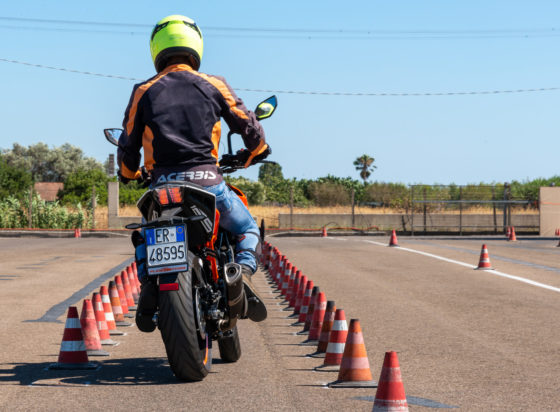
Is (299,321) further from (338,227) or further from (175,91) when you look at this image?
(338,227)

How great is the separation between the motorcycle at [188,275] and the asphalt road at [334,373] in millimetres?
306

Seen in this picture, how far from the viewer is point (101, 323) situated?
8422 mm

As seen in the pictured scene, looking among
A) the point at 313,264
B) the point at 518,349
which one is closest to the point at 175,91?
the point at 518,349

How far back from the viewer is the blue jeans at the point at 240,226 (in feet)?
21.1

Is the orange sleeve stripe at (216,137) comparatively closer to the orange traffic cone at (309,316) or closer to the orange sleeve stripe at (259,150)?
the orange sleeve stripe at (259,150)

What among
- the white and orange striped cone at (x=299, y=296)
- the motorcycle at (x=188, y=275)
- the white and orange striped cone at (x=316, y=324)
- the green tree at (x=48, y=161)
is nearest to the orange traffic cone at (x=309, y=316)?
the white and orange striped cone at (x=316, y=324)

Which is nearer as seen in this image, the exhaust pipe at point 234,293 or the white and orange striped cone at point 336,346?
the exhaust pipe at point 234,293

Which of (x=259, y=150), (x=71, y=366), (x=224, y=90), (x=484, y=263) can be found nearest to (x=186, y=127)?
(x=224, y=90)

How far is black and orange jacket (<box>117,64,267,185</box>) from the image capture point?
6281mm

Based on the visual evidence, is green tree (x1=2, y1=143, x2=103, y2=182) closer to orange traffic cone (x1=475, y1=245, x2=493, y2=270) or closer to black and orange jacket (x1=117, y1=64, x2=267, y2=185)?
orange traffic cone (x1=475, y1=245, x2=493, y2=270)

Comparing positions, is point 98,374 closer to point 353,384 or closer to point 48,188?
point 353,384

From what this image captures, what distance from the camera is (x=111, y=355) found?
7.60 metres

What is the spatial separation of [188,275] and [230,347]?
4.43 feet

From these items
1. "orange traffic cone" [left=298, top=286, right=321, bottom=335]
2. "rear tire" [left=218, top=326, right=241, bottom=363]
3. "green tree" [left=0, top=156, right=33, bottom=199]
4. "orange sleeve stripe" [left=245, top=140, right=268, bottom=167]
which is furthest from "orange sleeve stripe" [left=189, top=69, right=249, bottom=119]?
"green tree" [left=0, top=156, right=33, bottom=199]
